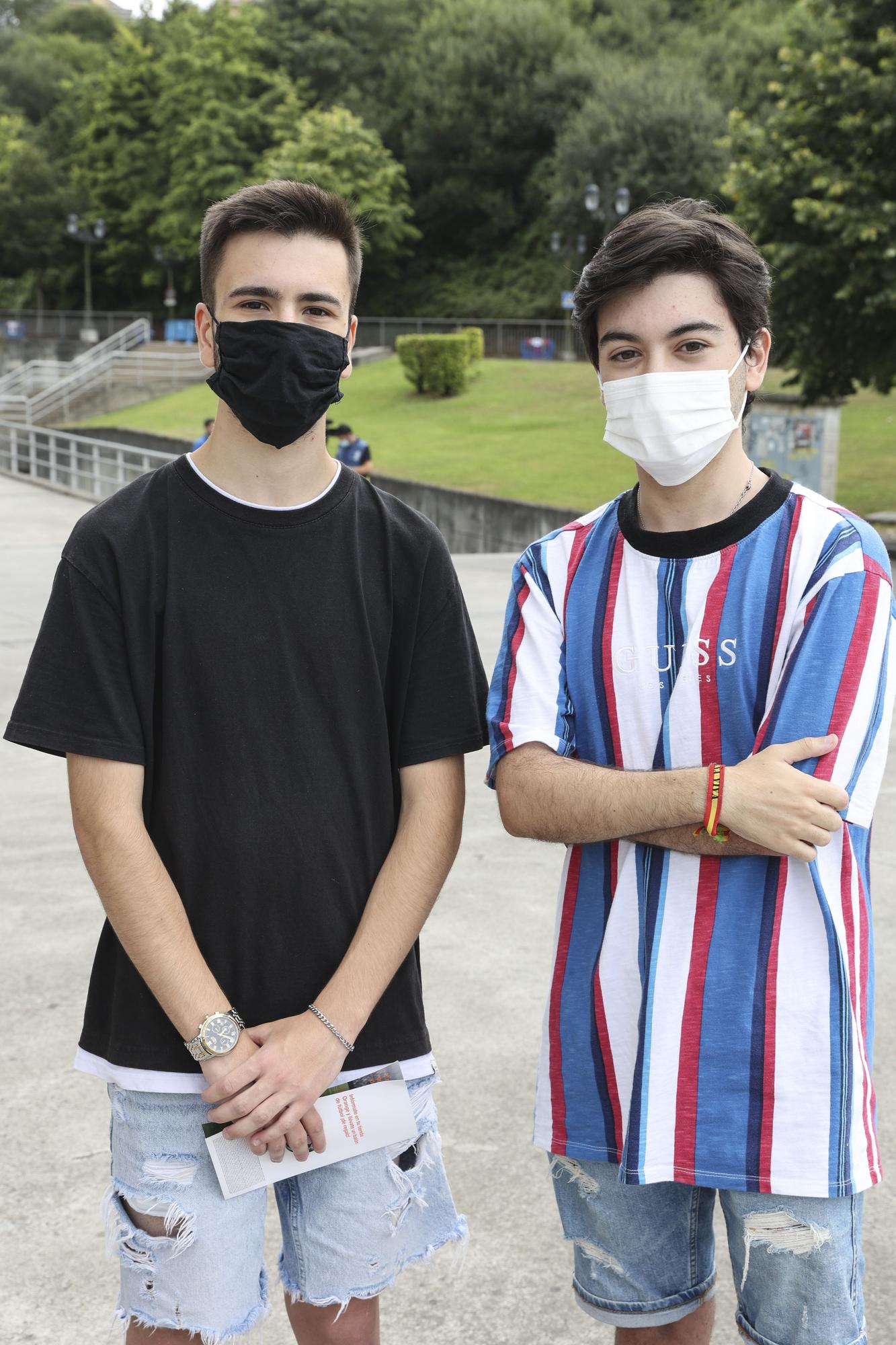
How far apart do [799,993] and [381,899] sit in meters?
0.62

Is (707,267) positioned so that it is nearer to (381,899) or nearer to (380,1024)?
(381,899)

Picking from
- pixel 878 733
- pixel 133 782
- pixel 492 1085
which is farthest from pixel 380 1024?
pixel 492 1085

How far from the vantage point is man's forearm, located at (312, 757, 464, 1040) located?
1948mm

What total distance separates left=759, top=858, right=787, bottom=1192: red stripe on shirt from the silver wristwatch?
2.49 feet

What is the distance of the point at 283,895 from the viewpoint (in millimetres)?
1961

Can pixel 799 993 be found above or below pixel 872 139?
below

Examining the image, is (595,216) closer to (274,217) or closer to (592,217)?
(592,217)

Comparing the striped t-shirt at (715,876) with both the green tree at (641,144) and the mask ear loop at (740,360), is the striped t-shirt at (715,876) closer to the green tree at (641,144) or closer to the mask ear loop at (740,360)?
the mask ear loop at (740,360)

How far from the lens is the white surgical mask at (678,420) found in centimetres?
205

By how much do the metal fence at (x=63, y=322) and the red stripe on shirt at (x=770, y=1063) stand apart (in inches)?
2118

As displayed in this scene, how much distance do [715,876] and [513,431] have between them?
26.9m

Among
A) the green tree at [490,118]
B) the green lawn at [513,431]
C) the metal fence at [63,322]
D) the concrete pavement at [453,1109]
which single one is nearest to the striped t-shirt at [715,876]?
the concrete pavement at [453,1109]

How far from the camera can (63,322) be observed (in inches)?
2072

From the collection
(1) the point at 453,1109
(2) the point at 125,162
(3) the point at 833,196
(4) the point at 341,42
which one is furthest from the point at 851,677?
(4) the point at 341,42
